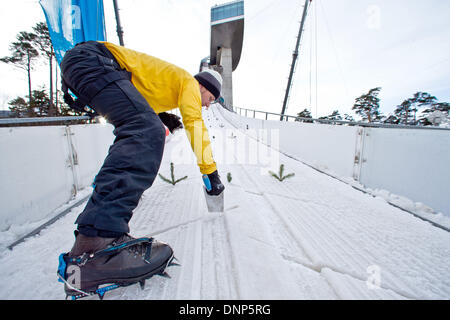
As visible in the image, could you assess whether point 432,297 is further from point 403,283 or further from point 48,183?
point 48,183

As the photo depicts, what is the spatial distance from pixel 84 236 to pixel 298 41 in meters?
16.6

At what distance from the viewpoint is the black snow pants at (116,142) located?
85 cm

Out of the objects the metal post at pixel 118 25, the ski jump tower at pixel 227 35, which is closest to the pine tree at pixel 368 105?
the ski jump tower at pixel 227 35

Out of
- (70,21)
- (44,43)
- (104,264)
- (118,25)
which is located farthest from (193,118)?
(44,43)

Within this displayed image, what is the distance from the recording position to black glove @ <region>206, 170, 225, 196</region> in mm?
1419

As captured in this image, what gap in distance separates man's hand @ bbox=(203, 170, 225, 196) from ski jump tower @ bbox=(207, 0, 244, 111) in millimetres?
30004

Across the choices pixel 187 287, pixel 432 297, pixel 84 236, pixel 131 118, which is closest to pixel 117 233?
pixel 84 236

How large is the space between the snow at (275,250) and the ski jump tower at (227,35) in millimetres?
29795

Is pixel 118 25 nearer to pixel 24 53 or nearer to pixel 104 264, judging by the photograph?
pixel 104 264

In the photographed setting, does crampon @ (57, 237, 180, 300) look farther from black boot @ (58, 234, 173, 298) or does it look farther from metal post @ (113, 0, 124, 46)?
metal post @ (113, 0, 124, 46)

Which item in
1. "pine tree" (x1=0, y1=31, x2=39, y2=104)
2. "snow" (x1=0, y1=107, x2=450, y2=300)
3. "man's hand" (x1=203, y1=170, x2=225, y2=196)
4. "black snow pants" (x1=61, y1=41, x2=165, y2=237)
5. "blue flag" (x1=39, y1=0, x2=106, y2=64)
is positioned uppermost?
"pine tree" (x1=0, y1=31, x2=39, y2=104)

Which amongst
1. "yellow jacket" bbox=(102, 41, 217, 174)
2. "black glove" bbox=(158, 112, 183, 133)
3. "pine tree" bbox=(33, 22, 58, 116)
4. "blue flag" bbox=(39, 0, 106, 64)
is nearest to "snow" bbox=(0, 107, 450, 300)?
"yellow jacket" bbox=(102, 41, 217, 174)

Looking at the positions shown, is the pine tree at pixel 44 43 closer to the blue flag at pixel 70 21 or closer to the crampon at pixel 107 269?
the blue flag at pixel 70 21

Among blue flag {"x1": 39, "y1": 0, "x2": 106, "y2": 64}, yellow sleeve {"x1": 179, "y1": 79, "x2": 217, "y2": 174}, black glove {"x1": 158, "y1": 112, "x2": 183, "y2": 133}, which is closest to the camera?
yellow sleeve {"x1": 179, "y1": 79, "x2": 217, "y2": 174}
